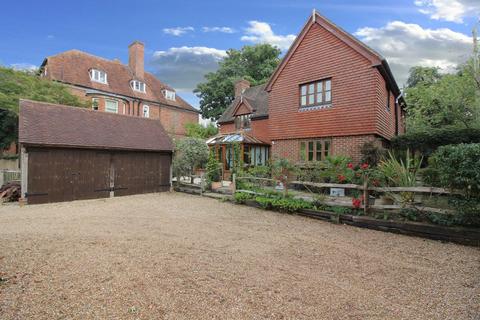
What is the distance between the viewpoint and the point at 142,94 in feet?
89.8

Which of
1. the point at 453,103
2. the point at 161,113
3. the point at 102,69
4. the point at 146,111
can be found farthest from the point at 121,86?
the point at 453,103

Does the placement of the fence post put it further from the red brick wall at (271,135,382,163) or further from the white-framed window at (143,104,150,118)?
the white-framed window at (143,104,150,118)

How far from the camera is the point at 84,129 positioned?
12.8 m

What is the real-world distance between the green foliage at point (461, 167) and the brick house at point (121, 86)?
65.3 feet

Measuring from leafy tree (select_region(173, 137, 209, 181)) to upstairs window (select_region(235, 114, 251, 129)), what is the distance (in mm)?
5377

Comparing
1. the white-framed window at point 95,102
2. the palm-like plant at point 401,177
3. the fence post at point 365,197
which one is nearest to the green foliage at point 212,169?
the fence post at point 365,197

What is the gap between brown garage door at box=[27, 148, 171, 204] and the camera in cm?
1093

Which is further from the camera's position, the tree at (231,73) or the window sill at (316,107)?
the tree at (231,73)

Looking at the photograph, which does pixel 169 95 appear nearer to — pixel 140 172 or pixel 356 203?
pixel 140 172

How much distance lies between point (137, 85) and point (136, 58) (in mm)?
3717

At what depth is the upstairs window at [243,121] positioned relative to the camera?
20.3m

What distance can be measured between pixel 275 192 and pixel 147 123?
9.88m

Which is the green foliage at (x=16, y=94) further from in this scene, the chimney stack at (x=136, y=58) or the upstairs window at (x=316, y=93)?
the upstairs window at (x=316, y=93)

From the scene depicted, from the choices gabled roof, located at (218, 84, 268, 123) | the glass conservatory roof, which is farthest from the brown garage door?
gabled roof, located at (218, 84, 268, 123)
